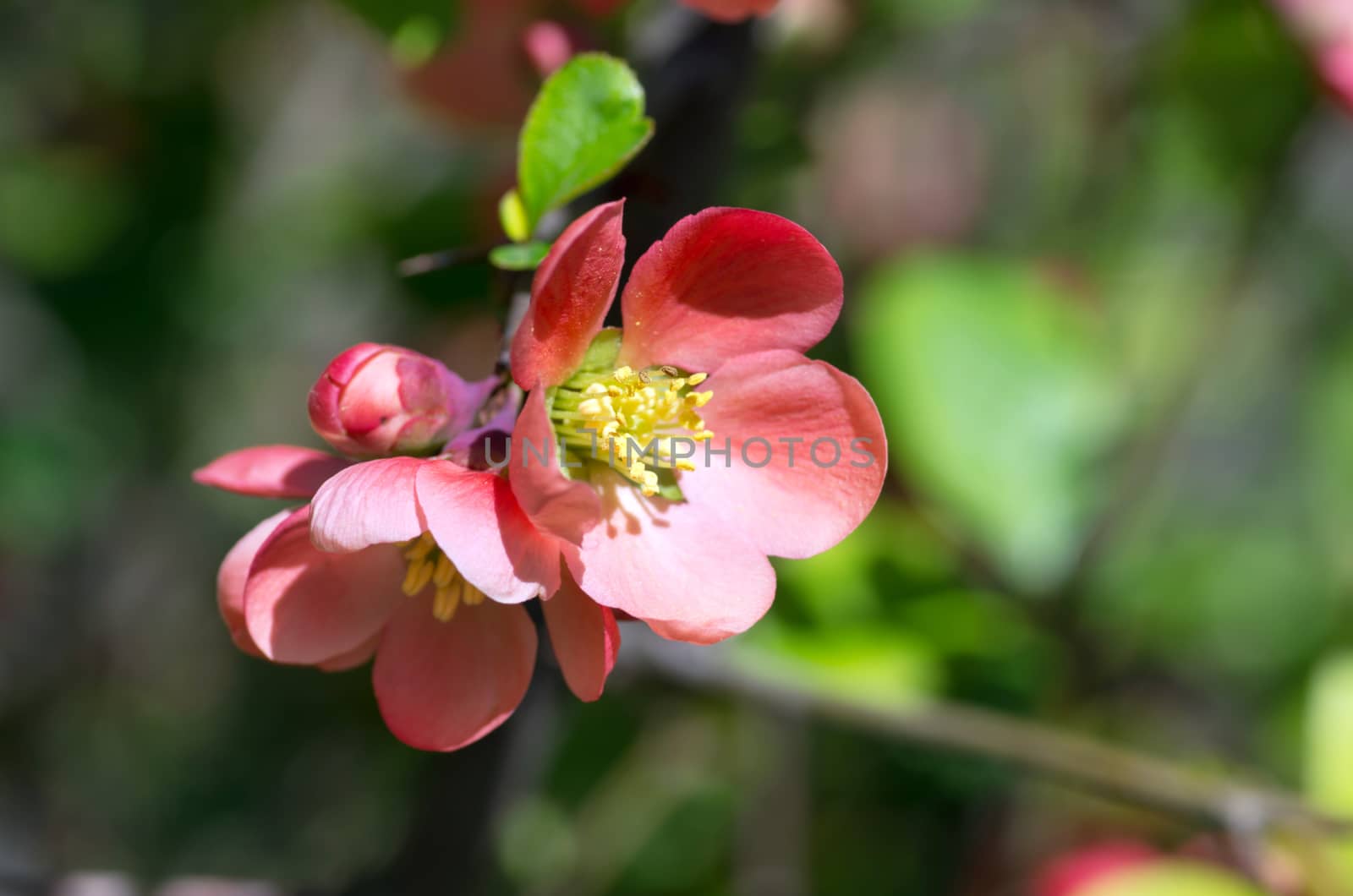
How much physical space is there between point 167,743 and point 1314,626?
1847 millimetres

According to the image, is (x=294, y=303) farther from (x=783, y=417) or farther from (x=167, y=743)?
(x=783, y=417)

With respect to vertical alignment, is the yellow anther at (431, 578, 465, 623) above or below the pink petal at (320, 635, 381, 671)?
above

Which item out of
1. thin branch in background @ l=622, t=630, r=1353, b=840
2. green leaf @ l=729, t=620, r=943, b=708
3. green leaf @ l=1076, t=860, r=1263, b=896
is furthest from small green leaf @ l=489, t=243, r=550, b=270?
green leaf @ l=1076, t=860, r=1263, b=896

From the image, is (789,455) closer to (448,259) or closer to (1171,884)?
(448,259)

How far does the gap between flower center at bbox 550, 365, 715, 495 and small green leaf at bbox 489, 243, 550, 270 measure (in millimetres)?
103

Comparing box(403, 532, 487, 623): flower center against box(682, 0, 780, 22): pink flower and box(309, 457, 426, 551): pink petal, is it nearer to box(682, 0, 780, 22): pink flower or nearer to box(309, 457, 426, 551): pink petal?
box(309, 457, 426, 551): pink petal

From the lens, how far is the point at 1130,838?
1.50m

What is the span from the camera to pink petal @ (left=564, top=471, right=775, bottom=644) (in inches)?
20.9

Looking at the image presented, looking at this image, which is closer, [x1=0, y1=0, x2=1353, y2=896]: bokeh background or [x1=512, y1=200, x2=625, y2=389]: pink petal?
[x1=512, y1=200, x2=625, y2=389]: pink petal

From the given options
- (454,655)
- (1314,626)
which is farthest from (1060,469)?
(454,655)

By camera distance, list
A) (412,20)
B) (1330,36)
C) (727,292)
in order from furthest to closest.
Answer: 1. (1330,36)
2. (412,20)
3. (727,292)

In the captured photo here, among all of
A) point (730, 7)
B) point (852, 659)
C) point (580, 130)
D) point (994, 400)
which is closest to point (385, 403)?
point (580, 130)

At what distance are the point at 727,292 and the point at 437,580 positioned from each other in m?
0.21

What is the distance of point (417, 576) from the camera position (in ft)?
1.98
